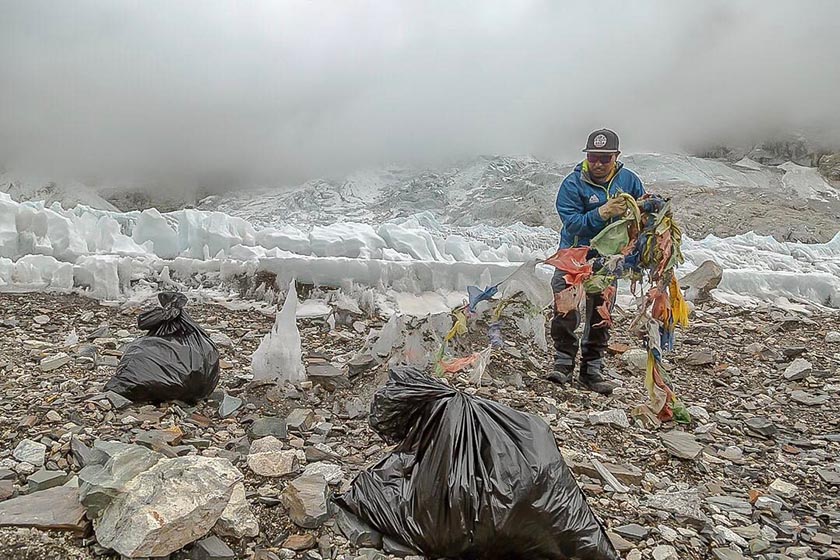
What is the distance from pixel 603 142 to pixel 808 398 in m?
2.10

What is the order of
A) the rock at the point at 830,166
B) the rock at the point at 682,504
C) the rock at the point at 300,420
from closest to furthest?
1. the rock at the point at 682,504
2. the rock at the point at 300,420
3. the rock at the point at 830,166

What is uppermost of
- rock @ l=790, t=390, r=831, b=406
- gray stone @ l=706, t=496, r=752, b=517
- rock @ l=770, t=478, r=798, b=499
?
gray stone @ l=706, t=496, r=752, b=517

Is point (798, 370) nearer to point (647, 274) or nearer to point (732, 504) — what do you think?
point (647, 274)

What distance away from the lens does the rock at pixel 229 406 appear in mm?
2703

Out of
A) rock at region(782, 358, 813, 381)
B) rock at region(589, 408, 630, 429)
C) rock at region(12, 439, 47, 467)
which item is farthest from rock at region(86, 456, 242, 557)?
rock at region(782, 358, 813, 381)

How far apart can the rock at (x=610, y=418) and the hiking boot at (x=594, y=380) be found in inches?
15.0

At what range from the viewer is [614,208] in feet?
9.65

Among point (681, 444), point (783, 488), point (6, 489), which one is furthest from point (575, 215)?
point (6, 489)

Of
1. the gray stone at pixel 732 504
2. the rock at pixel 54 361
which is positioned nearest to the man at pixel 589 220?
the gray stone at pixel 732 504

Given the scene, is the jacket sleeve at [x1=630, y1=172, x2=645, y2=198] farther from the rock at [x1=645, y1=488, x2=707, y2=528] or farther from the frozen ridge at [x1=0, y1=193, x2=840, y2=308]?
the frozen ridge at [x1=0, y1=193, x2=840, y2=308]

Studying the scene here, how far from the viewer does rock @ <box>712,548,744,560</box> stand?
5.73 ft

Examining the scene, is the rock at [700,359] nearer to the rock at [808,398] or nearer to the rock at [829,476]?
the rock at [808,398]

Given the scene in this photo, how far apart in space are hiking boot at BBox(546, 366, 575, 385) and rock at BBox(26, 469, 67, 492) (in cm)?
265

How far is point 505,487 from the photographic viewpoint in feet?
5.07
